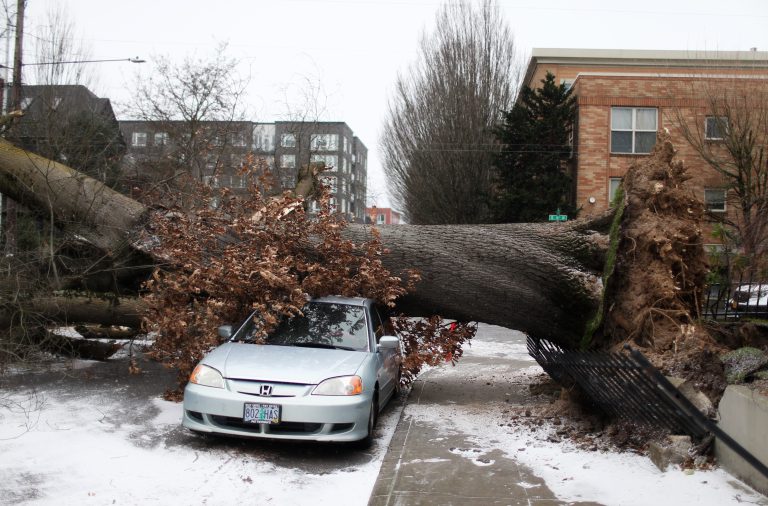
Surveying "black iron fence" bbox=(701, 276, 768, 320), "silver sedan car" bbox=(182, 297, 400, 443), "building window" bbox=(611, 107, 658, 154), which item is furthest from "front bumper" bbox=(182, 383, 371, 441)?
"building window" bbox=(611, 107, 658, 154)

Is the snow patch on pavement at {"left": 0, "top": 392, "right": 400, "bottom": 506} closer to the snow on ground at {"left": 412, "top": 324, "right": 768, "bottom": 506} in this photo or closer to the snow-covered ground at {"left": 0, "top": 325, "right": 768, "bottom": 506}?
the snow-covered ground at {"left": 0, "top": 325, "right": 768, "bottom": 506}

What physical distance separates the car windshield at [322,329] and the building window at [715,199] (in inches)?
819

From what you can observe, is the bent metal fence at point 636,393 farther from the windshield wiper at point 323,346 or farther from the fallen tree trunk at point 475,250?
the windshield wiper at point 323,346

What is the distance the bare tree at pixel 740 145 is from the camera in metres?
21.2

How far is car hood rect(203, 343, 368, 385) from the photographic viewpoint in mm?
6094

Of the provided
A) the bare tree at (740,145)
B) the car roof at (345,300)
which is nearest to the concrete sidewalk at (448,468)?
the car roof at (345,300)

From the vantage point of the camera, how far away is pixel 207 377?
20.4 feet

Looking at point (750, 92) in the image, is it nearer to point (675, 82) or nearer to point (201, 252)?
point (675, 82)

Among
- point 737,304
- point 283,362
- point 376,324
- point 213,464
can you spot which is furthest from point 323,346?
point 737,304

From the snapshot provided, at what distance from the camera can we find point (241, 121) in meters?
23.3

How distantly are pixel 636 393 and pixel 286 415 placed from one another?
9.57ft

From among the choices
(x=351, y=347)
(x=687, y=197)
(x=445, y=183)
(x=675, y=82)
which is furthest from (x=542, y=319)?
(x=445, y=183)

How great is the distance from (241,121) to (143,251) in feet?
50.1

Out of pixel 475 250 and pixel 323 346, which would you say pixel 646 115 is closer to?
pixel 475 250
